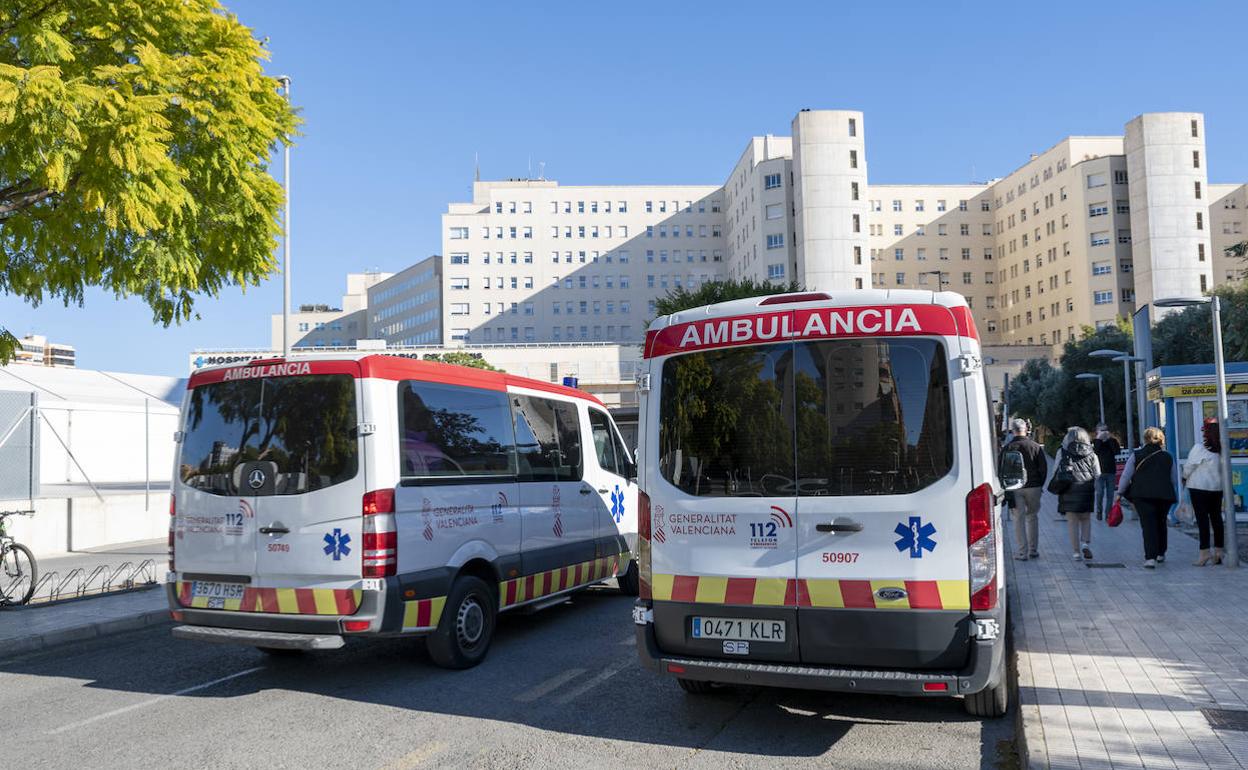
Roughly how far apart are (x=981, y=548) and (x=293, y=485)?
180 inches

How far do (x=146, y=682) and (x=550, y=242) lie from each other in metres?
118

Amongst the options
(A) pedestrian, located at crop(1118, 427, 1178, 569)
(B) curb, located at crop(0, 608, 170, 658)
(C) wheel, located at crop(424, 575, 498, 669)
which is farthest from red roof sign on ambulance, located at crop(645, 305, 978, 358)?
(A) pedestrian, located at crop(1118, 427, 1178, 569)

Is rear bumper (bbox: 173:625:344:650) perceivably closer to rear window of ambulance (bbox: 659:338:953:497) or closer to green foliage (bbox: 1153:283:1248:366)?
rear window of ambulance (bbox: 659:338:953:497)

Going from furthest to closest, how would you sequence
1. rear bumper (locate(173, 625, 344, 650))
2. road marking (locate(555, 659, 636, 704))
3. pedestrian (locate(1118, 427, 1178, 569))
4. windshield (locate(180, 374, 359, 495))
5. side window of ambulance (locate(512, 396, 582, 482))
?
pedestrian (locate(1118, 427, 1178, 569)) → side window of ambulance (locate(512, 396, 582, 482)) → windshield (locate(180, 374, 359, 495)) → rear bumper (locate(173, 625, 344, 650)) → road marking (locate(555, 659, 636, 704))

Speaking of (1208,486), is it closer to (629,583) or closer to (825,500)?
(629,583)

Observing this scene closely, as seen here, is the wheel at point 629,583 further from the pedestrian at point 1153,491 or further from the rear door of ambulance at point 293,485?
the pedestrian at point 1153,491

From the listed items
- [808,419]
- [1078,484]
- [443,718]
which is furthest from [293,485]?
[1078,484]

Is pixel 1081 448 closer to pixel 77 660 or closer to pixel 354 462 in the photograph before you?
pixel 354 462

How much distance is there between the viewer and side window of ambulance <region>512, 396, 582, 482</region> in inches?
347

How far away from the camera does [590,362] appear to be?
10650 cm

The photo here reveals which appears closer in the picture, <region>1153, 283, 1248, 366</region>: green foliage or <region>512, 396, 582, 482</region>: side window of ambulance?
<region>512, 396, 582, 482</region>: side window of ambulance

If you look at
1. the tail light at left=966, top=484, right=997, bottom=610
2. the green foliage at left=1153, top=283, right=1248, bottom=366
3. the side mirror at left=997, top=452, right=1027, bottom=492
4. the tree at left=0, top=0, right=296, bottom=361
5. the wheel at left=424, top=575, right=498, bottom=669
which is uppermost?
the green foliage at left=1153, top=283, right=1248, bottom=366

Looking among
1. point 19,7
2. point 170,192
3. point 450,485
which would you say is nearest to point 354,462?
point 450,485

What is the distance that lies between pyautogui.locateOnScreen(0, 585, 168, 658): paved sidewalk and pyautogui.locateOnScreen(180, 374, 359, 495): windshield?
9.30 feet
